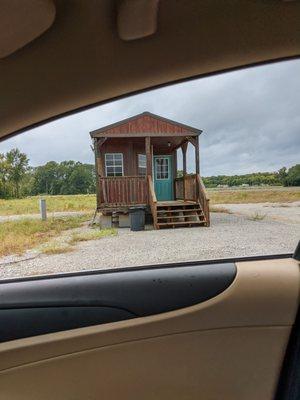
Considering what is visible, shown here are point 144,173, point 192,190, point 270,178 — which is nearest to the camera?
point 270,178

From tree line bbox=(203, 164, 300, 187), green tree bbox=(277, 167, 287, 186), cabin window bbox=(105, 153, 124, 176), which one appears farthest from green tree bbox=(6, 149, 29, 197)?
cabin window bbox=(105, 153, 124, 176)

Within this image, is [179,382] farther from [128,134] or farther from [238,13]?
[128,134]

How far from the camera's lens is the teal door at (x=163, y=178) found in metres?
9.16

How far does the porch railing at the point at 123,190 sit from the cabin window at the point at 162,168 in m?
1.27

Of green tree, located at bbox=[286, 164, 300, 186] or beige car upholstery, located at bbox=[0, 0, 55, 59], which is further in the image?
green tree, located at bbox=[286, 164, 300, 186]

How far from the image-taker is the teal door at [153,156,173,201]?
30.0ft

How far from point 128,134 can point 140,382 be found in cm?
695

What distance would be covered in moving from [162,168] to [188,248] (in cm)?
637

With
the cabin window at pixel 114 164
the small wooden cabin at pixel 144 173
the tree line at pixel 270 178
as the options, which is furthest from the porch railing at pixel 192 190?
the tree line at pixel 270 178

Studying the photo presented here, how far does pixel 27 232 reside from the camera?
10.9 ft

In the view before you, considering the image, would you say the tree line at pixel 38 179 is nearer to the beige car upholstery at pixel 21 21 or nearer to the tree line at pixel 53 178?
the tree line at pixel 53 178

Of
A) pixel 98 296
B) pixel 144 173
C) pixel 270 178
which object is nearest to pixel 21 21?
pixel 98 296

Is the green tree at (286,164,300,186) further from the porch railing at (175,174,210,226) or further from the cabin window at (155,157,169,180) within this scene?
the cabin window at (155,157,169,180)

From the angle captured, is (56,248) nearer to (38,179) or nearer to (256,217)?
(38,179)
